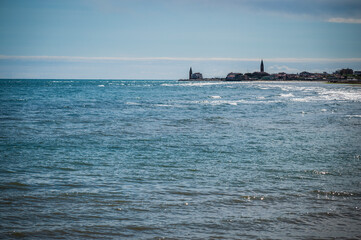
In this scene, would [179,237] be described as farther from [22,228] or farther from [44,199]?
[44,199]

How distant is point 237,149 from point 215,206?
699 cm

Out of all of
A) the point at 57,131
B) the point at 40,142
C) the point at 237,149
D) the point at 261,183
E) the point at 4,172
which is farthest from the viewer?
the point at 57,131

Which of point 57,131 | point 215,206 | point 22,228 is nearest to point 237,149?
point 215,206

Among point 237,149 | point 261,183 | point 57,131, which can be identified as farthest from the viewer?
point 57,131

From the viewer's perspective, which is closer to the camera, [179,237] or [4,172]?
[179,237]

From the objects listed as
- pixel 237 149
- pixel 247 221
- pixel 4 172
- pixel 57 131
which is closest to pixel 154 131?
pixel 57 131

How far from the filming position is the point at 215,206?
748 cm

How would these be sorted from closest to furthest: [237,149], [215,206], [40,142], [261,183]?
[215,206], [261,183], [237,149], [40,142]

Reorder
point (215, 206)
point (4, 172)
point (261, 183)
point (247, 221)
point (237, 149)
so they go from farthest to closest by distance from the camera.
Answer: point (237, 149) < point (4, 172) < point (261, 183) < point (215, 206) < point (247, 221)

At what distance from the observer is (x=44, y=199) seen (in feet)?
25.9

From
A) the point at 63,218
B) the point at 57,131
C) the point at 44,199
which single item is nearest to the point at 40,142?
the point at 57,131

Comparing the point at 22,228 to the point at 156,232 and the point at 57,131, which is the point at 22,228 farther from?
the point at 57,131

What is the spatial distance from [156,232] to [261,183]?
4.10 m

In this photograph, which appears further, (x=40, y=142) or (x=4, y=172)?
(x=40, y=142)
